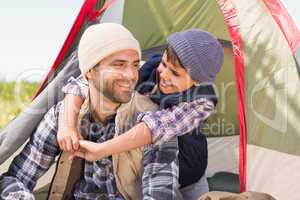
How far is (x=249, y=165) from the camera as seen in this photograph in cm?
191

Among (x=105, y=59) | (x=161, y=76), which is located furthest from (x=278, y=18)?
(x=105, y=59)

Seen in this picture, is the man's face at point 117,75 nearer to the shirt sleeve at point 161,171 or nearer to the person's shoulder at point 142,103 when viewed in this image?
the person's shoulder at point 142,103

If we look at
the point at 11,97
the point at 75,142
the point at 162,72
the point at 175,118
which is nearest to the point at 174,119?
the point at 175,118

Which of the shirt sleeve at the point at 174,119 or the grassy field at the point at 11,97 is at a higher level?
the shirt sleeve at the point at 174,119

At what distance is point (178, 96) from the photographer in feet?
6.19

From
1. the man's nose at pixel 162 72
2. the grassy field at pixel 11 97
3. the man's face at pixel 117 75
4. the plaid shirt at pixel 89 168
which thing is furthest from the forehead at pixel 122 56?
the grassy field at pixel 11 97

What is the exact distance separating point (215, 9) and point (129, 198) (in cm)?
121

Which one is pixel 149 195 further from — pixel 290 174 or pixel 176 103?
pixel 290 174

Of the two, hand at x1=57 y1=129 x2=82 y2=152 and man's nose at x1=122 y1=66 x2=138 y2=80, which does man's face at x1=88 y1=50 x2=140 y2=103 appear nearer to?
man's nose at x1=122 y1=66 x2=138 y2=80

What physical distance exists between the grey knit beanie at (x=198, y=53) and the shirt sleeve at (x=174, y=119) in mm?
107

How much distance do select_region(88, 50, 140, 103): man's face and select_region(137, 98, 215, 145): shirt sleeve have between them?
0.11 m

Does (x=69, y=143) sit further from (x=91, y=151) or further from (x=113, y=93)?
(x=113, y=93)

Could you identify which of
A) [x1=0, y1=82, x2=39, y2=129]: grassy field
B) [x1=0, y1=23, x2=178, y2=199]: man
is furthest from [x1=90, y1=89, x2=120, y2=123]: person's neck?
[x1=0, y1=82, x2=39, y2=129]: grassy field

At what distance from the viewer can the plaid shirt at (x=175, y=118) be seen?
1790 mm
